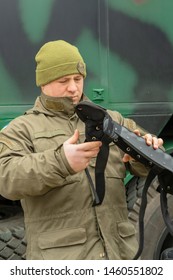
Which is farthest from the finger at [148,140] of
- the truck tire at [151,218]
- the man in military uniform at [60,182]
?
the truck tire at [151,218]

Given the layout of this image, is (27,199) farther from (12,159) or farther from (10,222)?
(10,222)

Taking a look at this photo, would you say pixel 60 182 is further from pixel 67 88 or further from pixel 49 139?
pixel 67 88

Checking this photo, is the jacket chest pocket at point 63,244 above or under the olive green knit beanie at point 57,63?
under

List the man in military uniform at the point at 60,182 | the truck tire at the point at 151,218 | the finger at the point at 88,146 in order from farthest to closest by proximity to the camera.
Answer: the truck tire at the point at 151,218
the man in military uniform at the point at 60,182
the finger at the point at 88,146

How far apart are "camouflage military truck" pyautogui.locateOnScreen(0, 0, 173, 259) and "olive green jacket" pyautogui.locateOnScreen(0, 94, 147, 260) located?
3.77ft

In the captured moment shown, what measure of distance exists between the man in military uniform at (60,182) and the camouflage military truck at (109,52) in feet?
3.57

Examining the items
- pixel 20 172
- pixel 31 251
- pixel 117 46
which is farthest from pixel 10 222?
pixel 20 172

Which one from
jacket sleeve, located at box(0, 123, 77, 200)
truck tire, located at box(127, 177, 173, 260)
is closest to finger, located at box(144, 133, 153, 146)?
jacket sleeve, located at box(0, 123, 77, 200)

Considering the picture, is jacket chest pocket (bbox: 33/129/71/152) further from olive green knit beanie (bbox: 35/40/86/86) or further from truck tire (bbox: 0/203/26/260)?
truck tire (bbox: 0/203/26/260)

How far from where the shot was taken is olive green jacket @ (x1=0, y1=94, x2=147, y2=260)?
1.87m

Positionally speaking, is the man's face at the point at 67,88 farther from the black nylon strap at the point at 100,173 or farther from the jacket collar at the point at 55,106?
the black nylon strap at the point at 100,173

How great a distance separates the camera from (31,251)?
6.42 ft

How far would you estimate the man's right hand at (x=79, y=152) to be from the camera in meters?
1.71

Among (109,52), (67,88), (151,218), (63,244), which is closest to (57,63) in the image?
(67,88)
